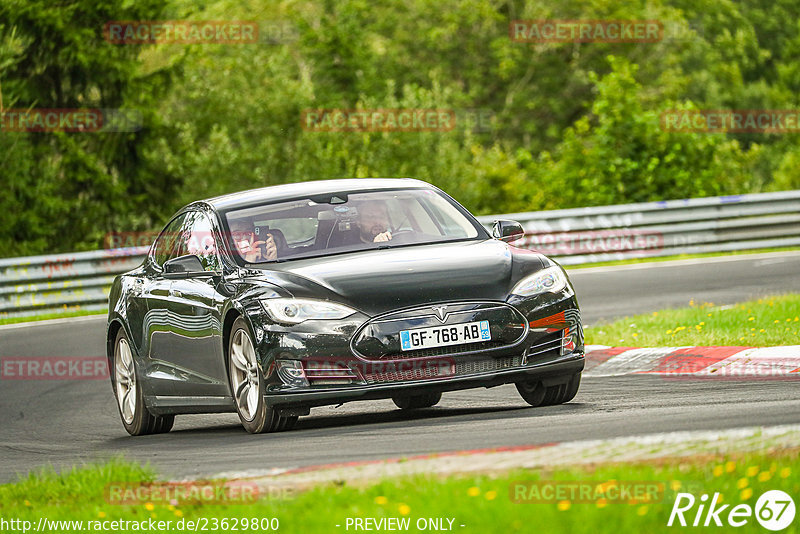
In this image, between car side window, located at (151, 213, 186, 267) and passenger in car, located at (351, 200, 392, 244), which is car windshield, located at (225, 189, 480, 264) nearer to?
passenger in car, located at (351, 200, 392, 244)

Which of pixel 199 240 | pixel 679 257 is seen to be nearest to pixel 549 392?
pixel 199 240

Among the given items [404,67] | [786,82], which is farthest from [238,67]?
[786,82]

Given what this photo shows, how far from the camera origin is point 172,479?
6820 millimetres

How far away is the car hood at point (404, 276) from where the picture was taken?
839cm

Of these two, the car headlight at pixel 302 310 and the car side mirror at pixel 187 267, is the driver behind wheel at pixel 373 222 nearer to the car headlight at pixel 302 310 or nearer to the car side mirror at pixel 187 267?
the car side mirror at pixel 187 267

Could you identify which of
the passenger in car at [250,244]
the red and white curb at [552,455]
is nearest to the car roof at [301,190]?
the passenger in car at [250,244]

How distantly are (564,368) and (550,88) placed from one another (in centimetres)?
4969

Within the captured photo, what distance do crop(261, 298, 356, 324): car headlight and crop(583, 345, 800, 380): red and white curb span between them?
319 centimetres

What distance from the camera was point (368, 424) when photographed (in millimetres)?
8961

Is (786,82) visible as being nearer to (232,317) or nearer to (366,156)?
(366,156)

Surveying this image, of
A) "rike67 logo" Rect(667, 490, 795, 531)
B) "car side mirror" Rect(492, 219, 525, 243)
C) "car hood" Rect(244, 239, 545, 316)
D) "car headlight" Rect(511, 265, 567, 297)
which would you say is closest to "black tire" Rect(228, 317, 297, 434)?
"car hood" Rect(244, 239, 545, 316)

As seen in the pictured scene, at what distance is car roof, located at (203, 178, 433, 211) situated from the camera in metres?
9.88

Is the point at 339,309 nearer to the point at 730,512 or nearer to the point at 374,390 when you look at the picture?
the point at 374,390

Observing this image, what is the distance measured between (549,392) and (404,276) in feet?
4.62
